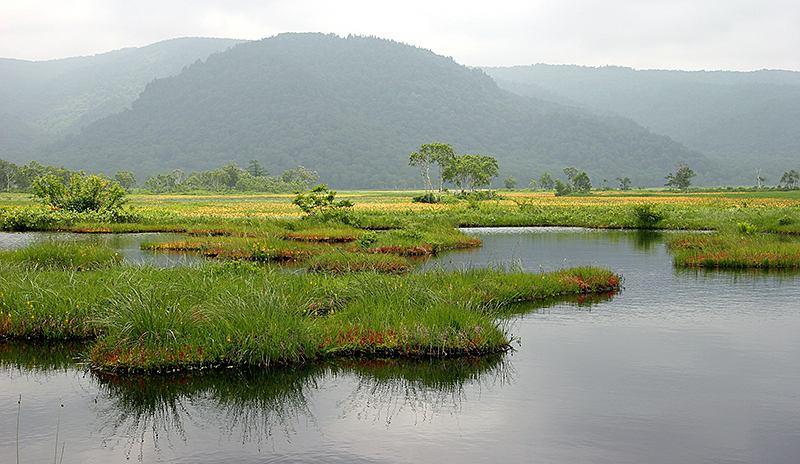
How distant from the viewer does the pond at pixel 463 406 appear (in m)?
7.88

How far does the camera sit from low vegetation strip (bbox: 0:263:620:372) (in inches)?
431

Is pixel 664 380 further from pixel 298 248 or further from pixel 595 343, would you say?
pixel 298 248

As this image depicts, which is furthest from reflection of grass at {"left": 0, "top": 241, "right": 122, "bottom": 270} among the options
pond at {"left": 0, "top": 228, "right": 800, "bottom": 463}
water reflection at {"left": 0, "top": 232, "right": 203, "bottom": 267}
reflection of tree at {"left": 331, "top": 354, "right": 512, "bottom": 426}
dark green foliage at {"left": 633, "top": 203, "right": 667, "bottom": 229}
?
dark green foliage at {"left": 633, "top": 203, "right": 667, "bottom": 229}

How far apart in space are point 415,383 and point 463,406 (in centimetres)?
122

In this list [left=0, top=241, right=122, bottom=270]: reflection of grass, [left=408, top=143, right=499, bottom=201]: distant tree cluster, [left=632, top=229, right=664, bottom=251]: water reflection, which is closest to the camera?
[left=0, top=241, right=122, bottom=270]: reflection of grass

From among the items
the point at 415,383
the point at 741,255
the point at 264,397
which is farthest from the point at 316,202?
the point at 264,397

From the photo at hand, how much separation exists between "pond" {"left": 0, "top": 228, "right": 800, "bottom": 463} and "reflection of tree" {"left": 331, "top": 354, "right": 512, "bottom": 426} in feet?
0.12

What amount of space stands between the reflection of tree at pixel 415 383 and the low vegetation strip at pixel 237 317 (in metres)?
0.47

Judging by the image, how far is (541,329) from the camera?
1429cm

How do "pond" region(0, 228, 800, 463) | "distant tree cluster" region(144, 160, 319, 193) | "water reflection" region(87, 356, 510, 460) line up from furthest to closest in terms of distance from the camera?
"distant tree cluster" region(144, 160, 319, 193) → "water reflection" region(87, 356, 510, 460) → "pond" region(0, 228, 800, 463)

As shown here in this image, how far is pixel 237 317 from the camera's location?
36.9ft

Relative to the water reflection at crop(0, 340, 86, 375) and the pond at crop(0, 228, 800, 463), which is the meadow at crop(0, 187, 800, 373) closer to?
the water reflection at crop(0, 340, 86, 375)

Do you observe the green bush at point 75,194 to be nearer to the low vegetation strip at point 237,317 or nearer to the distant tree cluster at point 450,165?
the low vegetation strip at point 237,317

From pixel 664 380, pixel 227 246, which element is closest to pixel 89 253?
pixel 227 246
